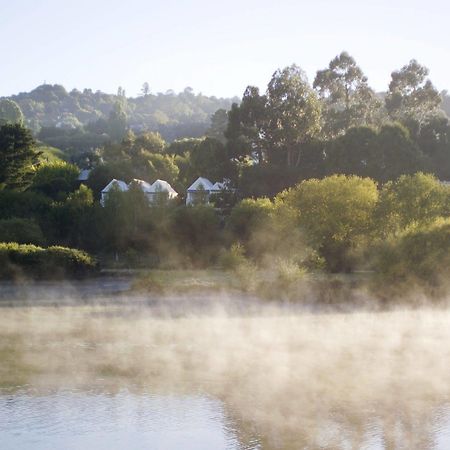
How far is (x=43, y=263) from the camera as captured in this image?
5153 centimetres

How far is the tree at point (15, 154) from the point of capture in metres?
71.4

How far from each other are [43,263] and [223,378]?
94.6 ft

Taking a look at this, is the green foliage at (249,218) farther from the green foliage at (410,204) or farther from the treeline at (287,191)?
the green foliage at (410,204)

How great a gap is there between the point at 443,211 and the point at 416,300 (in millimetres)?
11979

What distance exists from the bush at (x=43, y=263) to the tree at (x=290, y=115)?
86.0ft

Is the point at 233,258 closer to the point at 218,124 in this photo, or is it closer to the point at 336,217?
the point at 336,217

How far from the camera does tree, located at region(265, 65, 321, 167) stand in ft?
242

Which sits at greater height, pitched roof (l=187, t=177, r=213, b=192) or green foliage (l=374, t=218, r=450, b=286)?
pitched roof (l=187, t=177, r=213, b=192)

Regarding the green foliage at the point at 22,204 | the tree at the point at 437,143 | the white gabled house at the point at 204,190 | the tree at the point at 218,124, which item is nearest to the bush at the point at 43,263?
the green foliage at the point at 22,204

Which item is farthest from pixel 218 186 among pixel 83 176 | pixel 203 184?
pixel 83 176

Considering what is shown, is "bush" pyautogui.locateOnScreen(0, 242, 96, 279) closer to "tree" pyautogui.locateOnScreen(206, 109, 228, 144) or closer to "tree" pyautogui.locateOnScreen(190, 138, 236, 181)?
"tree" pyautogui.locateOnScreen(190, 138, 236, 181)

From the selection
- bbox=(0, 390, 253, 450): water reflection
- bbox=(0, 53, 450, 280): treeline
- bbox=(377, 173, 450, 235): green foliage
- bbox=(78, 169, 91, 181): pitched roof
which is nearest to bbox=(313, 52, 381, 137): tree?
bbox=(0, 53, 450, 280): treeline

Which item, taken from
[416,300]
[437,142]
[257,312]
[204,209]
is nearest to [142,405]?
[257,312]

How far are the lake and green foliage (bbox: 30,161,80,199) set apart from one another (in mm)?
38575
